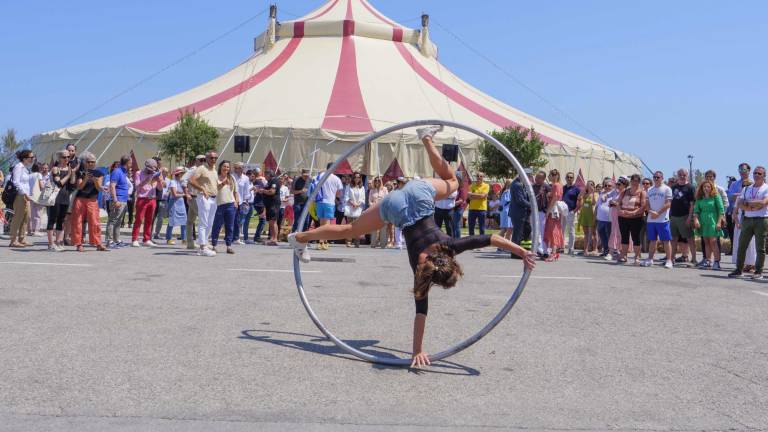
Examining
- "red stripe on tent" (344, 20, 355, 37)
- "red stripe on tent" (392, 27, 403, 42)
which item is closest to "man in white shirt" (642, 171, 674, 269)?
"red stripe on tent" (344, 20, 355, 37)

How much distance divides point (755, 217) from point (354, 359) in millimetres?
8758

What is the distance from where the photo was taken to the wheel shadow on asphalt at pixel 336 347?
17.9 ft

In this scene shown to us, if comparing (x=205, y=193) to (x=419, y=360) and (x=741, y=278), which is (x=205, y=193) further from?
(x=741, y=278)

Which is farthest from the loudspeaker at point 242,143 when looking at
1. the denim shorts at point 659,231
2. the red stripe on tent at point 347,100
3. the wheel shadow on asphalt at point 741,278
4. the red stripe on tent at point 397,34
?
the wheel shadow on asphalt at point 741,278

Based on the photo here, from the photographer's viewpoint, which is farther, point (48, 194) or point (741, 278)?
point (48, 194)

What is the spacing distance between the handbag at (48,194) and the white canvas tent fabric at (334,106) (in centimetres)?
1707

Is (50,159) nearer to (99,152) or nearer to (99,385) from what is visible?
(99,152)

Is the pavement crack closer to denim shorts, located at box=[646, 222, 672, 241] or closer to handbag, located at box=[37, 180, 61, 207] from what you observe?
denim shorts, located at box=[646, 222, 672, 241]

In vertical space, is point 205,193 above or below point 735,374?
above

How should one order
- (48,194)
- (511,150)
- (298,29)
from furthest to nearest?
(298,29), (511,150), (48,194)

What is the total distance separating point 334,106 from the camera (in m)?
33.1

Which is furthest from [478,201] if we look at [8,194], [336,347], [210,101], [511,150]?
[210,101]

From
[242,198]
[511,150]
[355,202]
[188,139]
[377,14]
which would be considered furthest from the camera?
[377,14]

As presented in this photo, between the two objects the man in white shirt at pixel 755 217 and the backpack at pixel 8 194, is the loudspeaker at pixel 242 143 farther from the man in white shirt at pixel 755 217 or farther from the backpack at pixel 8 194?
the man in white shirt at pixel 755 217
